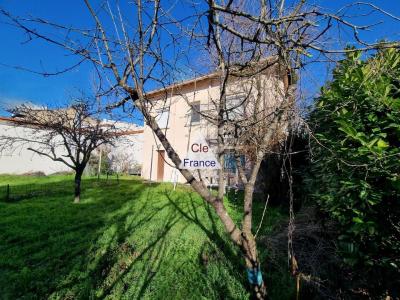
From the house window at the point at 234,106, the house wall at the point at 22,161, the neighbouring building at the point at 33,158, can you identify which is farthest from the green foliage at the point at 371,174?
the house wall at the point at 22,161

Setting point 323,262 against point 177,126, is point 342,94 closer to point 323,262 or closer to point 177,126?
point 323,262

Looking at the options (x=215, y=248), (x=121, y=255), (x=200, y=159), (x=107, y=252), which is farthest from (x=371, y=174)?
(x=107, y=252)

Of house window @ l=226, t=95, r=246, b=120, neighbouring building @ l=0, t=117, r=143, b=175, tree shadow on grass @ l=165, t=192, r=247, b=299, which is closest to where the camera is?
house window @ l=226, t=95, r=246, b=120

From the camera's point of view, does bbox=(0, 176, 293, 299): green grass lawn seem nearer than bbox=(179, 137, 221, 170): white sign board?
No

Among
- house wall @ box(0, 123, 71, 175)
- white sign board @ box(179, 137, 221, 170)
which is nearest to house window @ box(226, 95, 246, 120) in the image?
white sign board @ box(179, 137, 221, 170)

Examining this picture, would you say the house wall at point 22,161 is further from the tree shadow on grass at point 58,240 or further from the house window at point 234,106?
the house window at point 234,106

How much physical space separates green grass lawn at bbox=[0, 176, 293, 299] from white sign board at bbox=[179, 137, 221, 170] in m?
1.89

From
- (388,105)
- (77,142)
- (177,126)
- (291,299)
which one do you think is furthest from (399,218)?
(177,126)

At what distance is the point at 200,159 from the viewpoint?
2643mm

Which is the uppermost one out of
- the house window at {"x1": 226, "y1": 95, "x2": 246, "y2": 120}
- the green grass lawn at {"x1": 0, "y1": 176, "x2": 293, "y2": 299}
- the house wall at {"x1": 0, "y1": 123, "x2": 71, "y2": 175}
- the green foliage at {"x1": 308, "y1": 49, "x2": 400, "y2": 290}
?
the house wall at {"x1": 0, "y1": 123, "x2": 71, "y2": 175}

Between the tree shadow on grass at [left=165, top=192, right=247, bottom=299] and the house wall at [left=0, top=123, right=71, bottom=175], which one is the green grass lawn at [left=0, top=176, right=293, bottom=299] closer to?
the tree shadow on grass at [left=165, top=192, right=247, bottom=299]

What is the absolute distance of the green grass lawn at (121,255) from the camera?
11.7 ft

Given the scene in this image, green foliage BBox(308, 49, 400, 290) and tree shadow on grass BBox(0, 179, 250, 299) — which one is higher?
green foliage BBox(308, 49, 400, 290)

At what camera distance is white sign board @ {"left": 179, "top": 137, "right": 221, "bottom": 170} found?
2.59 meters
